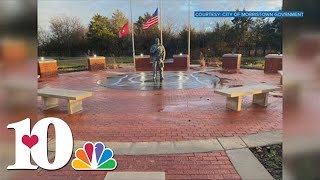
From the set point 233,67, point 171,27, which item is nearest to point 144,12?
point 171,27

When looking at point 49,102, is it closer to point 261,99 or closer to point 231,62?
point 261,99

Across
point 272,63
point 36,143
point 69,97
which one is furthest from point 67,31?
point 272,63

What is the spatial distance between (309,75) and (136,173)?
6.89ft

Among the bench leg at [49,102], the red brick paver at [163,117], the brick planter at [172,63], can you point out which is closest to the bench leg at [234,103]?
the red brick paver at [163,117]

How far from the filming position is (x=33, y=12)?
2.38 meters

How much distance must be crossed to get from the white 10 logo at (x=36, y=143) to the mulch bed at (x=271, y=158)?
2.23 metres

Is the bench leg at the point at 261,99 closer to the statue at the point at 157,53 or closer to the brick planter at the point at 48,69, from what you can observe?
the statue at the point at 157,53

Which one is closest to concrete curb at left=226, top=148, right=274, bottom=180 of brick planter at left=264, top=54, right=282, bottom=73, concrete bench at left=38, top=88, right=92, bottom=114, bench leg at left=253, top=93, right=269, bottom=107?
bench leg at left=253, top=93, right=269, bottom=107

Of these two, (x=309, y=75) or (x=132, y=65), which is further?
(x=132, y=65)

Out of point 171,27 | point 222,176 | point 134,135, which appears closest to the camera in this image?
point 222,176

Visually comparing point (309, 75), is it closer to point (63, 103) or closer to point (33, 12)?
point (33, 12)

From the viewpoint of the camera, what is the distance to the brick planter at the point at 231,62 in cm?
1551

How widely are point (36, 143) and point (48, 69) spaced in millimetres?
11269

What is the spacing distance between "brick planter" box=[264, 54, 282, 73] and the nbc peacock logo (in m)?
10.3
